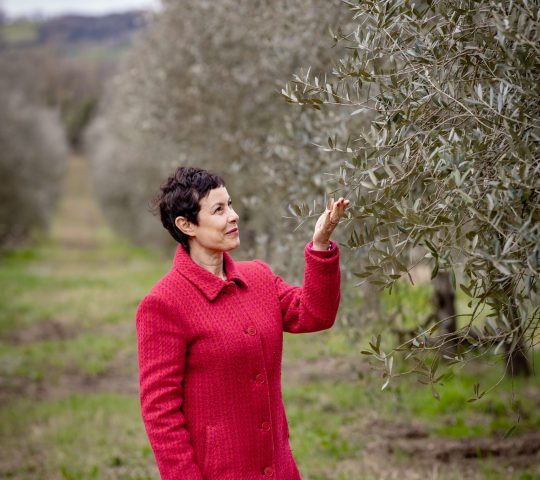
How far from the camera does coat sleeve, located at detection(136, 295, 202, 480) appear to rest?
9.75 feet

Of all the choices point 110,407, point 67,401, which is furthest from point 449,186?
point 67,401

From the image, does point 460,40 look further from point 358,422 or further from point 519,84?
point 358,422

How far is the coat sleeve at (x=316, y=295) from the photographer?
124 inches

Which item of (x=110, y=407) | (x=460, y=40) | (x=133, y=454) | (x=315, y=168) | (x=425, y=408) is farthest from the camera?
(x=110, y=407)

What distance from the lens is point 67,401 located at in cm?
971

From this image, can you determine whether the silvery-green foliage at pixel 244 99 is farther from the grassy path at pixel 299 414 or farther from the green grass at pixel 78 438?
the green grass at pixel 78 438

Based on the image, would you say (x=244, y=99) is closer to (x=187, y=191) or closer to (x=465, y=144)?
(x=187, y=191)

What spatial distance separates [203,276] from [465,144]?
1291mm

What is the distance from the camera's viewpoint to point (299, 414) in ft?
26.6

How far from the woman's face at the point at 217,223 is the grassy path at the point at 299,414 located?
139cm

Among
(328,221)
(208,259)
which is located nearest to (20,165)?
(208,259)

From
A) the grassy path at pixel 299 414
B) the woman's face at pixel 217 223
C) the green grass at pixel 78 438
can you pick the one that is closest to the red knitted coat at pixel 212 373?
the woman's face at pixel 217 223

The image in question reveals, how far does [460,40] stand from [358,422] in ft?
18.2

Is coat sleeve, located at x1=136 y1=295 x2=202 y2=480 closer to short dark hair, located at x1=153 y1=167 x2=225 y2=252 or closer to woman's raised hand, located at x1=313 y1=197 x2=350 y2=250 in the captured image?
short dark hair, located at x1=153 y1=167 x2=225 y2=252
